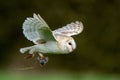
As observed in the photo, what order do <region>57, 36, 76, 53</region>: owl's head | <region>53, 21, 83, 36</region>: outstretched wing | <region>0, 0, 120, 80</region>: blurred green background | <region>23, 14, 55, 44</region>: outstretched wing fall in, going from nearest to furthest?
<region>57, 36, 76, 53</region>: owl's head, <region>23, 14, 55, 44</region>: outstretched wing, <region>53, 21, 83, 36</region>: outstretched wing, <region>0, 0, 120, 80</region>: blurred green background

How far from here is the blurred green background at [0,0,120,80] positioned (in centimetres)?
1020

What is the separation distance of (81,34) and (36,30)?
7.88 meters

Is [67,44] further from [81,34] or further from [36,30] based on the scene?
[81,34]

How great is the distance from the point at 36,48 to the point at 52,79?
5488 mm

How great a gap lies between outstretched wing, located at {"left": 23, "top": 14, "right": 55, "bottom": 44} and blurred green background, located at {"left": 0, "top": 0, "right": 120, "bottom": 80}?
724cm

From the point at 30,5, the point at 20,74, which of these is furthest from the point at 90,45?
the point at 20,74

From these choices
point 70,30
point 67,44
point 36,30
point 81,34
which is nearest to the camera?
point 67,44

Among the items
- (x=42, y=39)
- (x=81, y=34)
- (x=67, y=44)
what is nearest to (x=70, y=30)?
(x=42, y=39)

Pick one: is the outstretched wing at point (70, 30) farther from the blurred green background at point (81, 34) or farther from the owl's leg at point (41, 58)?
the blurred green background at point (81, 34)

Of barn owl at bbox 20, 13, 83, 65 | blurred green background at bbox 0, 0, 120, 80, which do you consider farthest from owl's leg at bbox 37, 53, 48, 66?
blurred green background at bbox 0, 0, 120, 80

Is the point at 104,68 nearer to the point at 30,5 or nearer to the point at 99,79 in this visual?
the point at 30,5

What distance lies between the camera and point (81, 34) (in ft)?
34.0

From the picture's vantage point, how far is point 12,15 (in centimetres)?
1042

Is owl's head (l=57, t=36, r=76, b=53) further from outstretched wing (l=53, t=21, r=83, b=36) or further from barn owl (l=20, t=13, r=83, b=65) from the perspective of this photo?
outstretched wing (l=53, t=21, r=83, b=36)
